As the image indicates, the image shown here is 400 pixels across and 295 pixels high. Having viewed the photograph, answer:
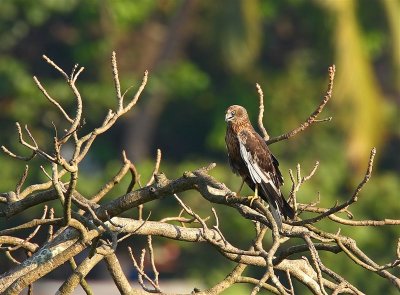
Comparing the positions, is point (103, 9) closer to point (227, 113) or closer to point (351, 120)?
point (351, 120)

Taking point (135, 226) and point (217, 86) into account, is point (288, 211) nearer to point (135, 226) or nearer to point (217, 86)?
point (135, 226)

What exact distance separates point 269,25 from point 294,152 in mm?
4779

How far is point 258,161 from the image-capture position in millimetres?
6676

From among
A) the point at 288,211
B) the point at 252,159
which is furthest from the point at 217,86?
the point at 288,211

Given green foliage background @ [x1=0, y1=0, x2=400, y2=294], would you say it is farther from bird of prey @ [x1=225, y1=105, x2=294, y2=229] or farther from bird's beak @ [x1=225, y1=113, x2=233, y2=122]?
bird of prey @ [x1=225, y1=105, x2=294, y2=229]

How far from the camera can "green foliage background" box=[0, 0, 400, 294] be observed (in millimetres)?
20531

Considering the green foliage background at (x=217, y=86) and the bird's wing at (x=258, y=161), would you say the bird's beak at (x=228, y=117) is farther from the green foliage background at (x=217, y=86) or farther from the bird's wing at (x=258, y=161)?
the green foliage background at (x=217, y=86)

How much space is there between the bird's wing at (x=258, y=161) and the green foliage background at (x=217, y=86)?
→ 12.1 metres

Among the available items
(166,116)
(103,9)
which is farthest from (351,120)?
(166,116)

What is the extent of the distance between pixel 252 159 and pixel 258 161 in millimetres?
50

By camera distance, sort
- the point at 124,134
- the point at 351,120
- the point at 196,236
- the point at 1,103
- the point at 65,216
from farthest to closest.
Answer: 1. the point at 124,134
2. the point at 1,103
3. the point at 351,120
4. the point at 196,236
5. the point at 65,216

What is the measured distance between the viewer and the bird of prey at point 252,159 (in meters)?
6.48

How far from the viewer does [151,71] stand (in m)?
24.0

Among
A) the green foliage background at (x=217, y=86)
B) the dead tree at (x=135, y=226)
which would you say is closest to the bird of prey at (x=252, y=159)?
the dead tree at (x=135, y=226)
